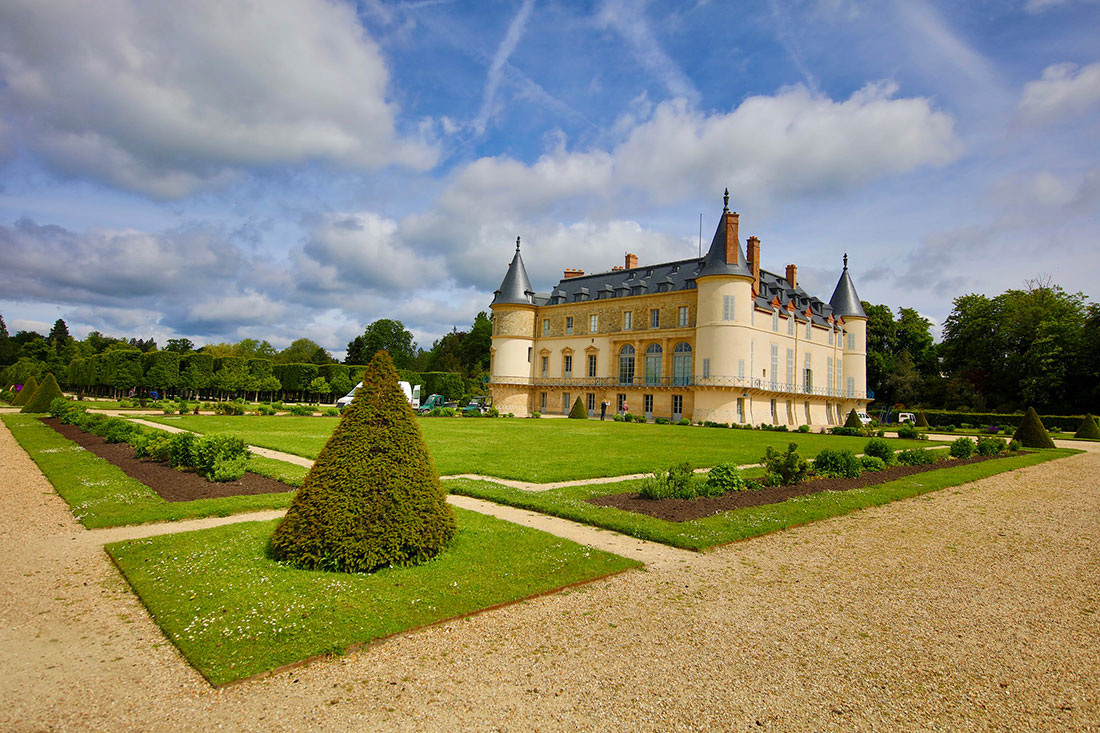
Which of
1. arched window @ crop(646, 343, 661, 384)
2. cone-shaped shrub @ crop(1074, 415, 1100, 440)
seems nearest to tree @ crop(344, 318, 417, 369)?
arched window @ crop(646, 343, 661, 384)

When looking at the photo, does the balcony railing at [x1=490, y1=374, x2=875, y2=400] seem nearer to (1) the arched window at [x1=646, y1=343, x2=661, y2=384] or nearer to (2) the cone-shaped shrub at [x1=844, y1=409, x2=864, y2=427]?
(1) the arched window at [x1=646, y1=343, x2=661, y2=384]

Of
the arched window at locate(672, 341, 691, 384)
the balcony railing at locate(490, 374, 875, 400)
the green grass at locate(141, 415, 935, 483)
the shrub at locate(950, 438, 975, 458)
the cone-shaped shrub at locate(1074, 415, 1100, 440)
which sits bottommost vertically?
the green grass at locate(141, 415, 935, 483)

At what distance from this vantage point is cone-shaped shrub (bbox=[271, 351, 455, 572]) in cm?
556

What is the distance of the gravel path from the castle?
33546 mm

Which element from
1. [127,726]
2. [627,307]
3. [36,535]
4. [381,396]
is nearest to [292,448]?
[36,535]

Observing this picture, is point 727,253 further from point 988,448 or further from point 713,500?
point 713,500

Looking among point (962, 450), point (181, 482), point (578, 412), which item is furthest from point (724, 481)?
point (578, 412)

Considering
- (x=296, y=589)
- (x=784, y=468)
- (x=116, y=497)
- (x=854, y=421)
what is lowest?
(x=296, y=589)

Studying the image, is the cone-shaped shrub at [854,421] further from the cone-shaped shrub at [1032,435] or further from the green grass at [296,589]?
the green grass at [296,589]

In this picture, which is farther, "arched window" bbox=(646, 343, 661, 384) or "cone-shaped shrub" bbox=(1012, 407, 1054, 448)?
"arched window" bbox=(646, 343, 661, 384)

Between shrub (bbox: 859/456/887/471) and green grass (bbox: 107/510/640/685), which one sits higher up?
shrub (bbox: 859/456/887/471)

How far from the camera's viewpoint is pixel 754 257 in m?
41.8

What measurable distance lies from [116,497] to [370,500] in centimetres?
559

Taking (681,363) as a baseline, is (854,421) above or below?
below
